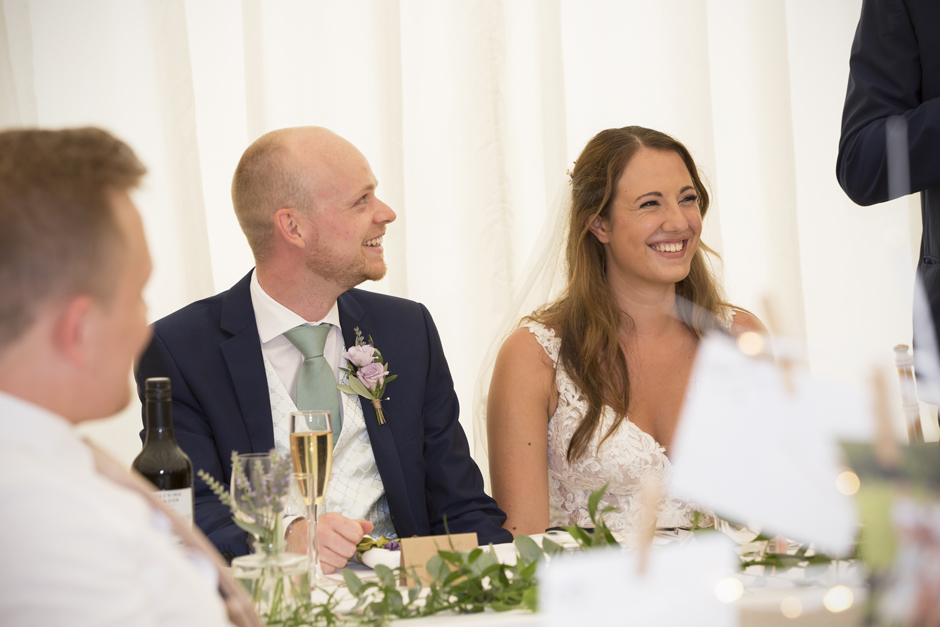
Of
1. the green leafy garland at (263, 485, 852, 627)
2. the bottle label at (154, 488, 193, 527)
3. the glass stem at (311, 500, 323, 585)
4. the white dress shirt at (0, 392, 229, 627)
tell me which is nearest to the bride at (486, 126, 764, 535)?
the glass stem at (311, 500, 323, 585)

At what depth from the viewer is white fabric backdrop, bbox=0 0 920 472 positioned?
2598 mm

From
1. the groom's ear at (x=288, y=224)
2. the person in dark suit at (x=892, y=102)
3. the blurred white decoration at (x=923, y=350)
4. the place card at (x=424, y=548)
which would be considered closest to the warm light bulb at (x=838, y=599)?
the blurred white decoration at (x=923, y=350)

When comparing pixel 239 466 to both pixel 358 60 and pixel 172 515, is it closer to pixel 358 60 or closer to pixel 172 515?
pixel 172 515

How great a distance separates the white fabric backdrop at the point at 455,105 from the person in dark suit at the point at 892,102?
96 cm

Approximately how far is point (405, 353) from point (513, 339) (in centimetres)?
32

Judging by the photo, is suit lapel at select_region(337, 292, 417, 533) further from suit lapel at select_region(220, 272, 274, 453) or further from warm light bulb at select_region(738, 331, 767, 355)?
warm light bulb at select_region(738, 331, 767, 355)

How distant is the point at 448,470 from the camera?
2000mm

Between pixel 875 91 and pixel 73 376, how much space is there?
4.85 ft

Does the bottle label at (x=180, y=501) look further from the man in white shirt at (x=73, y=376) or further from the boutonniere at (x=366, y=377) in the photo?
the boutonniere at (x=366, y=377)

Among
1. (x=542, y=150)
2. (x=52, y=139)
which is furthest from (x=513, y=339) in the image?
(x=52, y=139)

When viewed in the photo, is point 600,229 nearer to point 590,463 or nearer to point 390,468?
point 590,463

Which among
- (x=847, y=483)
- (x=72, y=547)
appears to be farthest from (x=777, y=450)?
(x=72, y=547)

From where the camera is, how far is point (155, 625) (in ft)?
1.70

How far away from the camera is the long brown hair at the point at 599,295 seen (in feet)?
7.06
